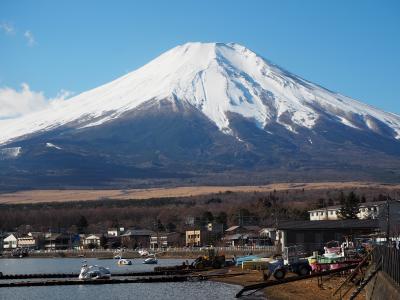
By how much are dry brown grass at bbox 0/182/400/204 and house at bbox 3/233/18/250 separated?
33.6m

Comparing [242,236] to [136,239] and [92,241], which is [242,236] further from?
[92,241]

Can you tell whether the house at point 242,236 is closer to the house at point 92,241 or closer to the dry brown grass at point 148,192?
the house at point 92,241

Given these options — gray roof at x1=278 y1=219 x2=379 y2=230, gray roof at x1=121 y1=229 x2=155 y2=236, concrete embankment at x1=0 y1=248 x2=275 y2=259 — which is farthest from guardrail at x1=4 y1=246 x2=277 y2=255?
gray roof at x1=121 y1=229 x2=155 y2=236

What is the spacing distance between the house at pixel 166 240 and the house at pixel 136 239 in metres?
1.82

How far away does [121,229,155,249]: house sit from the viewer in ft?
361

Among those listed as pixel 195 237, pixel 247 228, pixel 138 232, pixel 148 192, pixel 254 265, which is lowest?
pixel 254 265

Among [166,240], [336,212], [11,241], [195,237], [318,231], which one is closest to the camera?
[318,231]

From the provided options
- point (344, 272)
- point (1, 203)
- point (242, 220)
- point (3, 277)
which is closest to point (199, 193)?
point (1, 203)

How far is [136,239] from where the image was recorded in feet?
368

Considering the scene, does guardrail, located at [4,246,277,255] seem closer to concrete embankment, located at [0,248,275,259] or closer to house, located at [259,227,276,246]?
concrete embankment, located at [0,248,275,259]

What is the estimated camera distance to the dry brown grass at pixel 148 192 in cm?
15750

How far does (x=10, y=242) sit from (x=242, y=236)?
43.4 meters

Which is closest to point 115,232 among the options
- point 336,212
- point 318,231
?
point 336,212

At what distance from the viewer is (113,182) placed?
196 m
